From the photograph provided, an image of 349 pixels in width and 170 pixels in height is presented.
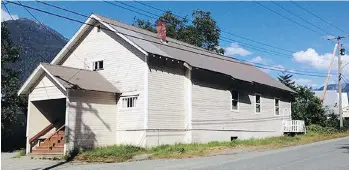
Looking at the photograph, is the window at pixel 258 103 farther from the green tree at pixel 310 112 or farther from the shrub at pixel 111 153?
the shrub at pixel 111 153

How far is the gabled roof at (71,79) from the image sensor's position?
860 inches

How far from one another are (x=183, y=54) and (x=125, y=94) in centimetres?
537

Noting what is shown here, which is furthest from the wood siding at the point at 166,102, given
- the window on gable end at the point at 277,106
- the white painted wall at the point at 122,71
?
the window on gable end at the point at 277,106

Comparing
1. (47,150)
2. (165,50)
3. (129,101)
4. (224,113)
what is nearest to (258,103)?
(224,113)

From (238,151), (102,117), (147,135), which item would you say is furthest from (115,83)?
(238,151)

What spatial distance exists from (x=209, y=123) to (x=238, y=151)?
589 centimetres

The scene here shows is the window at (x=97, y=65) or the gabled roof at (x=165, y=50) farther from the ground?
the gabled roof at (x=165, y=50)

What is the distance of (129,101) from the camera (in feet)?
78.8

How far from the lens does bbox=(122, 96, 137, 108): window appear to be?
2375 cm

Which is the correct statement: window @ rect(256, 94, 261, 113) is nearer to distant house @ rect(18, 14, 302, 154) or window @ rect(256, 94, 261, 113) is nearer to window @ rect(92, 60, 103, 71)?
distant house @ rect(18, 14, 302, 154)

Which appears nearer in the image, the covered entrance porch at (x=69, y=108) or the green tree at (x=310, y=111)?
the covered entrance porch at (x=69, y=108)

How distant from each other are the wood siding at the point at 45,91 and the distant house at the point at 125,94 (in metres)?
0.05

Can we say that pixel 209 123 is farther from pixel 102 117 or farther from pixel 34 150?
pixel 34 150

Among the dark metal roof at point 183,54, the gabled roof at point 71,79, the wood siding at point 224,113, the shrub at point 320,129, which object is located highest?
the dark metal roof at point 183,54
